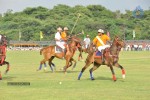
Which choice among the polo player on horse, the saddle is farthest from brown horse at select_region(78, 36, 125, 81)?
the saddle

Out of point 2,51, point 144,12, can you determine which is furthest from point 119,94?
point 144,12

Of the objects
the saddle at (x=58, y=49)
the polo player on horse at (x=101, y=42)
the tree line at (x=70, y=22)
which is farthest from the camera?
the tree line at (x=70, y=22)

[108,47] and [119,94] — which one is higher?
[108,47]

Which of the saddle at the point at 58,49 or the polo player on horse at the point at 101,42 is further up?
the polo player on horse at the point at 101,42

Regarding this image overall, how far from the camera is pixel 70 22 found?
11675cm

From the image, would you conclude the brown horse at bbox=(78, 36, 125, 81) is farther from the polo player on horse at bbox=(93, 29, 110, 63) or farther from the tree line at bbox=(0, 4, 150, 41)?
the tree line at bbox=(0, 4, 150, 41)

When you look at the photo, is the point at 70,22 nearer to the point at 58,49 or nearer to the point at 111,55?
the point at 58,49

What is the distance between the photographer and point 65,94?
1497 cm

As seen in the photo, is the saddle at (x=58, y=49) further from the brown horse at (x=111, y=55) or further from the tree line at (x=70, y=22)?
the tree line at (x=70, y=22)

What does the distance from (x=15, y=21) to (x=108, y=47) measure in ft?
356

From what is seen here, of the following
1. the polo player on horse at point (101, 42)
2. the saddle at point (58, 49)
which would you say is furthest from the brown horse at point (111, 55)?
the saddle at point (58, 49)

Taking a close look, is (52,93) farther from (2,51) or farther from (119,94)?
(2,51)

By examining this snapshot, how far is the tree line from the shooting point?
113 meters

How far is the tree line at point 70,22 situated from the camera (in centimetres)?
11262
